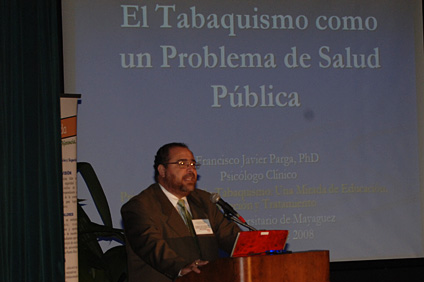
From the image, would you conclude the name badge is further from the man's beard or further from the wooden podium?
the wooden podium

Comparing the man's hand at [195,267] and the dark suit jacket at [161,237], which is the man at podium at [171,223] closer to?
the dark suit jacket at [161,237]

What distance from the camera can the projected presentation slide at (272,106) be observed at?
5277mm

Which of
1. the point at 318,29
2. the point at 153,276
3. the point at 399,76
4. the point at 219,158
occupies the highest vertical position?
the point at 318,29

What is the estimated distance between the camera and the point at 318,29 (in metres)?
5.67

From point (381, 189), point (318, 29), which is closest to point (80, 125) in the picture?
point (318, 29)

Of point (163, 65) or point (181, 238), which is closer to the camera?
point (181, 238)

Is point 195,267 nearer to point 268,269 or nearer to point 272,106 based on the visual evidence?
point 268,269

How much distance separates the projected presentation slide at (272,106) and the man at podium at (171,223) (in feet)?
2.38

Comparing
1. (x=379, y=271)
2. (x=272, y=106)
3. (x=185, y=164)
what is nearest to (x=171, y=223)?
(x=185, y=164)

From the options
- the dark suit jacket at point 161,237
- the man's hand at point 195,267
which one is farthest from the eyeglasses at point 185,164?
the man's hand at point 195,267

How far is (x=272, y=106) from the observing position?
18.2 feet

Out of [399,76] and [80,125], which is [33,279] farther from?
[399,76]

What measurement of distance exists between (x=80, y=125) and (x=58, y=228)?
1.25 metres

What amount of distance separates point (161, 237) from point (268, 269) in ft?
3.28
